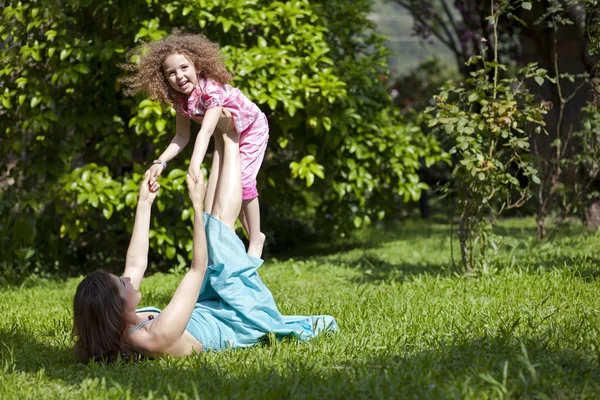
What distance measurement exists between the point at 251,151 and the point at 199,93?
413mm

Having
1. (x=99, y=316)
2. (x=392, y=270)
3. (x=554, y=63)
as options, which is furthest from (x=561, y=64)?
(x=99, y=316)

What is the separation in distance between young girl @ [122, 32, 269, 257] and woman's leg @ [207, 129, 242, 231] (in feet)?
0.44

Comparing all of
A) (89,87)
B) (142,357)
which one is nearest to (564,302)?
(142,357)

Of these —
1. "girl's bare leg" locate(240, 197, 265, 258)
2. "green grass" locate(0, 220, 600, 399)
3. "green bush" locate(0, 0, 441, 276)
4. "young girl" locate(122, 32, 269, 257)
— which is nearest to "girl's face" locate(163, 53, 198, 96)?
"young girl" locate(122, 32, 269, 257)

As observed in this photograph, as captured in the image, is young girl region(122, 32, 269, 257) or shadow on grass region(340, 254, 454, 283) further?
shadow on grass region(340, 254, 454, 283)

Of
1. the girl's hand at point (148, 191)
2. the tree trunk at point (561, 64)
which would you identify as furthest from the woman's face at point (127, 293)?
the tree trunk at point (561, 64)

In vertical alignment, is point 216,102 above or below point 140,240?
above

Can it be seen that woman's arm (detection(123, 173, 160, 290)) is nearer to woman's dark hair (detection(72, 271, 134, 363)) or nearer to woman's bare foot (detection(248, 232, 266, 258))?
woman's dark hair (detection(72, 271, 134, 363))

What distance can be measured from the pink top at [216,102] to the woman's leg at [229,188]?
0.13m

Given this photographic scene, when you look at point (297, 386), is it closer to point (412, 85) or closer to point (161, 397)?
point (161, 397)

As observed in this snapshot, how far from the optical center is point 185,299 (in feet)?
9.65

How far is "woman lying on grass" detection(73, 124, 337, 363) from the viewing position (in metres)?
2.95

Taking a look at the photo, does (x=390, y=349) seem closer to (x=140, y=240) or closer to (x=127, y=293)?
(x=127, y=293)

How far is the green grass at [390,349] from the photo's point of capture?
2.53 meters
